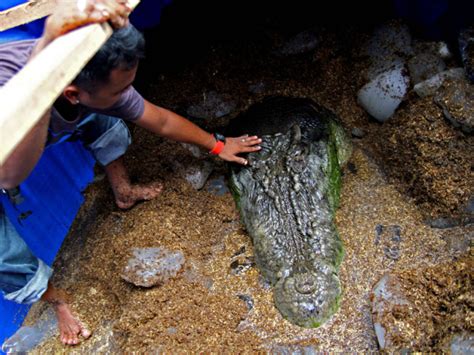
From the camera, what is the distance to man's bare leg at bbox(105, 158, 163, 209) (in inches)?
119

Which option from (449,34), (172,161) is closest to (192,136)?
(172,161)

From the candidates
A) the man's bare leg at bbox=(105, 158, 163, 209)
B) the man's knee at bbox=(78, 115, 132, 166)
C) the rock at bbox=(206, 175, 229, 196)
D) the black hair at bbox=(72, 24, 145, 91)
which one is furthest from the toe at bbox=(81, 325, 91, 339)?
the black hair at bbox=(72, 24, 145, 91)

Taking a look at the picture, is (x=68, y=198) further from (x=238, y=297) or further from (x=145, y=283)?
(x=238, y=297)

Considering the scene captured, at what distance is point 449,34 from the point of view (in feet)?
10.5

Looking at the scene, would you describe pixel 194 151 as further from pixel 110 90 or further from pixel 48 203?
pixel 110 90

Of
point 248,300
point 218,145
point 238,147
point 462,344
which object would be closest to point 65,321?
point 248,300

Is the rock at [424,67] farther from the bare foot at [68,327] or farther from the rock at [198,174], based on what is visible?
the bare foot at [68,327]

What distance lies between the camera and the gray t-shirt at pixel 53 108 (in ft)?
6.19

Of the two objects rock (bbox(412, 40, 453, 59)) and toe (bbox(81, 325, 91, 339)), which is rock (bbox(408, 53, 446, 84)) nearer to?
rock (bbox(412, 40, 453, 59))

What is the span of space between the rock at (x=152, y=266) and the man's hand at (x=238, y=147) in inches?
26.3

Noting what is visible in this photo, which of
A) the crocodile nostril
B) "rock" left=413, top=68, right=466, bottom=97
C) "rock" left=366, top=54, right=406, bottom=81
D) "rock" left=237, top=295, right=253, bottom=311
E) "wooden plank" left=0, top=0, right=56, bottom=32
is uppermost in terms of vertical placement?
"wooden plank" left=0, top=0, right=56, bottom=32

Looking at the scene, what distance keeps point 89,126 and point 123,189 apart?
484 mm

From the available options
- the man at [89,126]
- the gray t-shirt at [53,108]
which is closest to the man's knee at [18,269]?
the man at [89,126]

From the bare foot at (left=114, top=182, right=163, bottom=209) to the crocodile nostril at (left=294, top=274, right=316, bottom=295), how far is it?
1141 mm
